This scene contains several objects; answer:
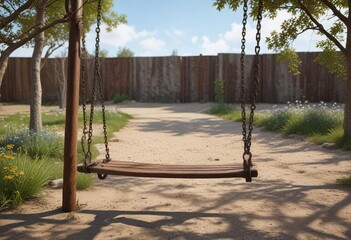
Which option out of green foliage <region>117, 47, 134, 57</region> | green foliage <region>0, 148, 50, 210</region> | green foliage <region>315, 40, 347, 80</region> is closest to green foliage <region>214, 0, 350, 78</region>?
green foliage <region>315, 40, 347, 80</region>

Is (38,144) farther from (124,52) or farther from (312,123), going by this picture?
(124,52)

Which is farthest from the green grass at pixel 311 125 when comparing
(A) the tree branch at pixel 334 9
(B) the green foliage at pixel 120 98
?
(B) the green foliage at pixel 120 98

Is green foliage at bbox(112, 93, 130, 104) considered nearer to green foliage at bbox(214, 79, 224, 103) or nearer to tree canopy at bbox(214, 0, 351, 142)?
green foliage at bbox(214, 79, 224, 103)

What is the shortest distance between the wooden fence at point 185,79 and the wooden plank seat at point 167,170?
14085 millimetres

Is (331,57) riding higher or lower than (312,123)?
higher

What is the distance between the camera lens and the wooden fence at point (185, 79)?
16.9 metres

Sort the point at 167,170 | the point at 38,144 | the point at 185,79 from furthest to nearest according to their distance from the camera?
the point at 185,79 < the point at 38,144 < the point at 167,170

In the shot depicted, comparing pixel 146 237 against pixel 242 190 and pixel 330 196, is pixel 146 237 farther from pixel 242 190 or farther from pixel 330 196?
pixel 330 196

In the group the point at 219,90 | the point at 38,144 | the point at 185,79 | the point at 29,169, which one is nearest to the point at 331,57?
the point at 38,144

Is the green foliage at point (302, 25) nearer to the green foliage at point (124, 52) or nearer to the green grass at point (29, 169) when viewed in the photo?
the green grass at point (29, 169)

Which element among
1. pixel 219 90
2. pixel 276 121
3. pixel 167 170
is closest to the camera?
pixel 167 170

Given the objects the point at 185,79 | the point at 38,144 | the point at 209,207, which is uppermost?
the point at 185,79

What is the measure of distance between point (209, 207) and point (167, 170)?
27.8 inches

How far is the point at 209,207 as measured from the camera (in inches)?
154
